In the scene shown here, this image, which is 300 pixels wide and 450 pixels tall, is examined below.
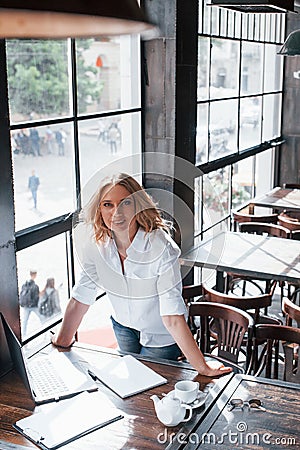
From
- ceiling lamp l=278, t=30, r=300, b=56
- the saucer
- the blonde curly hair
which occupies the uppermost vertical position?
ceiling lamp l=278, t=30, r=300, b=56

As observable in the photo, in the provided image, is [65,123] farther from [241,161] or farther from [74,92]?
[241,161]

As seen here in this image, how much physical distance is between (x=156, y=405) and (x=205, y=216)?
3.65 m

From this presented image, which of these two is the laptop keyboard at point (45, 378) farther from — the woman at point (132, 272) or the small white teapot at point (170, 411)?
the small white teapot at point (170, 411)

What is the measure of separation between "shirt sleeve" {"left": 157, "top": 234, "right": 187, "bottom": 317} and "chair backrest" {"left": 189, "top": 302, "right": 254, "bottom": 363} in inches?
22.3

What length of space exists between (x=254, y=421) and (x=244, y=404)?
0.11m

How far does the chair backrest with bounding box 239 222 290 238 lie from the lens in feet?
17.3

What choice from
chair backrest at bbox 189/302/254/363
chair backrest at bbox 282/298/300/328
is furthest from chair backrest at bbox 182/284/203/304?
chair backrest at bbox 282/298/300/328

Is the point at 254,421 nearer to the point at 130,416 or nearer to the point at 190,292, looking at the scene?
the point at 130,416

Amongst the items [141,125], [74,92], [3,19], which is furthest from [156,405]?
[141,125]

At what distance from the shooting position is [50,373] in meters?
2.56

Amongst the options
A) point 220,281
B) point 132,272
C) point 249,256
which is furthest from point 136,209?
point 220,281

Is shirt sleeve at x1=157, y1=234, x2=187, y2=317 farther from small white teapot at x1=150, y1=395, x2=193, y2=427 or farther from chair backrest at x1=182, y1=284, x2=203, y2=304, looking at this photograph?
chair backrest at x1=182, y1=284, x2=203, y2=304

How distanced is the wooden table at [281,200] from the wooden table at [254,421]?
3.62m

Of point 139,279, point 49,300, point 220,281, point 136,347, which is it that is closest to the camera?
point 139,279
